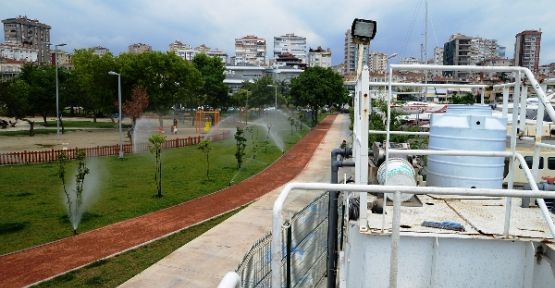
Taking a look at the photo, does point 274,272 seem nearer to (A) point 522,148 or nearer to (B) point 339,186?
(B) point 339,186

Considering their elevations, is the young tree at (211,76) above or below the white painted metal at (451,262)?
above

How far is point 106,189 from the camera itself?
16.4 m

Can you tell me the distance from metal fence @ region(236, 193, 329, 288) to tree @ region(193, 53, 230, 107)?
53597 millimetres

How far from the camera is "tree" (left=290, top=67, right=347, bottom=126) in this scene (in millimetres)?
50938

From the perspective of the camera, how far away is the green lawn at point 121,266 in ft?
27.1

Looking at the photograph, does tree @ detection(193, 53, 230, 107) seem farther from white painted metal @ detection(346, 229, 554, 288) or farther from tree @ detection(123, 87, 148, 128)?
white painted metal @ detection(346, 229, 554, 288)

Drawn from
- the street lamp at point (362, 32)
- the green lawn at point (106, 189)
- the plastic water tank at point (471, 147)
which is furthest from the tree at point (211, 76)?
the street lamp at point (362, 32)

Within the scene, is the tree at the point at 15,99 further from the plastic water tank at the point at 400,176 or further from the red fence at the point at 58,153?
the plastic water tank at the point at 400,176

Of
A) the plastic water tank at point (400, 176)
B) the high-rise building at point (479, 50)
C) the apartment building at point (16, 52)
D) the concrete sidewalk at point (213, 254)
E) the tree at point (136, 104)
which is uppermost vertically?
the high-rise building at point (479, 50)

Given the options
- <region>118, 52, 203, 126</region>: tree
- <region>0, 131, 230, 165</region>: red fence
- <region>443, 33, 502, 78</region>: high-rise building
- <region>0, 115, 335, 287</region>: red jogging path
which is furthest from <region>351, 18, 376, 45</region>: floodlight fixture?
<region>443, 33, 502, 78</region>: high-rise building

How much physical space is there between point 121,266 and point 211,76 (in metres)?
51.9

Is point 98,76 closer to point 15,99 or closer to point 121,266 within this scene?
point 15,99

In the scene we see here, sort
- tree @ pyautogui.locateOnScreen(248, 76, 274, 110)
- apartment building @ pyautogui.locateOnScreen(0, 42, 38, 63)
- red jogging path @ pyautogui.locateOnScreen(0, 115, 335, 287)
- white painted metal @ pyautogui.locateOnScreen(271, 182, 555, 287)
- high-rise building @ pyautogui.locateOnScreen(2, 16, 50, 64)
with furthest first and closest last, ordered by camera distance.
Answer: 1. high-rise building @ pyautogui.locateOnScreen(2, 16, 50, 64)
2. apartment building @ pyautogui.locateOnScreen(0, 42, 38, 63)
3. tree @ pyautogui.locateOnScreen(248, 76, 274, 110)
4. red jogging path @ pyautogui.locateOnScreen(0, 115, 335, 287)
5. white painted metal @ pyautogui.locateOnScreen(271, 182, 555, 287)

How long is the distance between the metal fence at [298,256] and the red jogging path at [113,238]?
5.47 m
